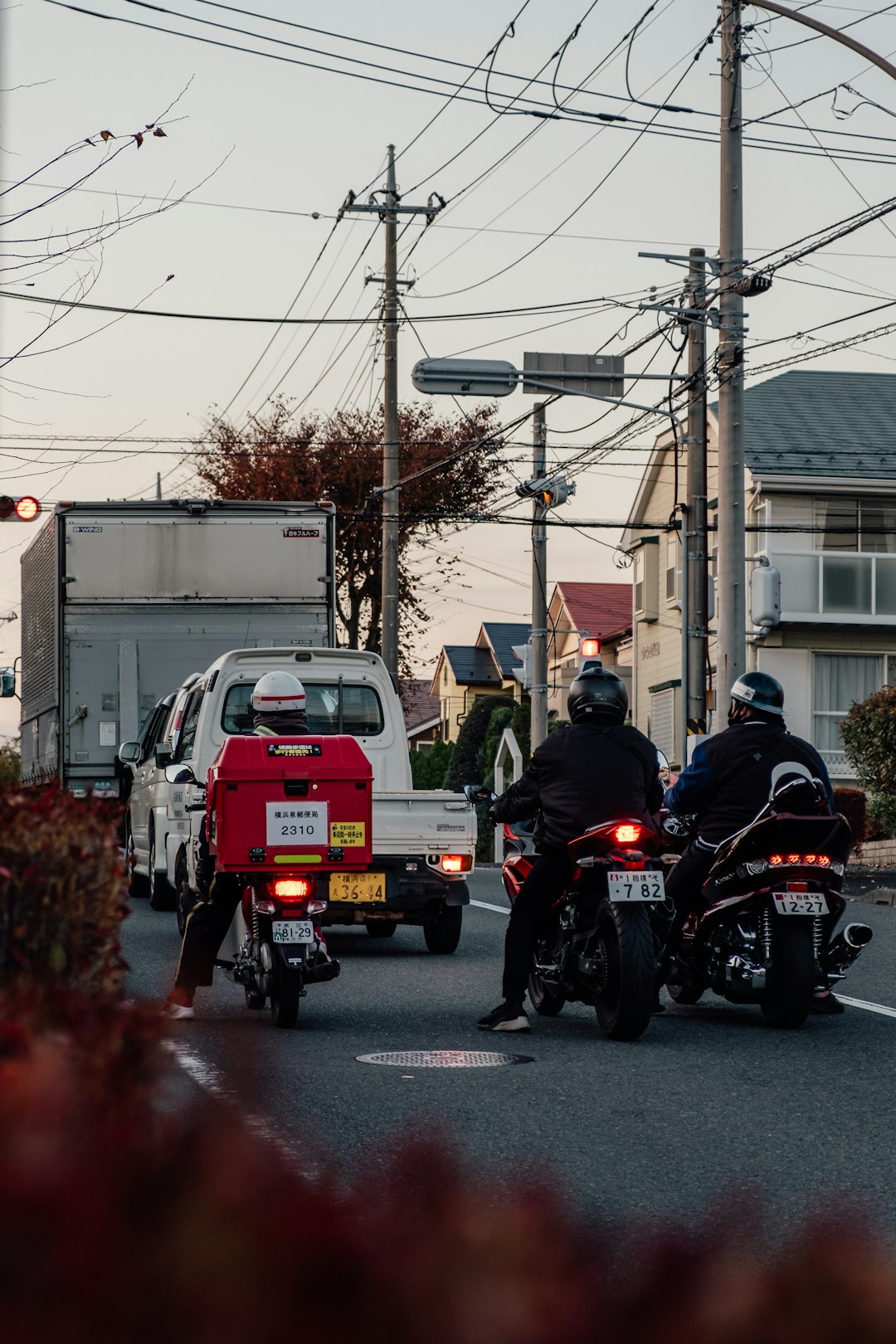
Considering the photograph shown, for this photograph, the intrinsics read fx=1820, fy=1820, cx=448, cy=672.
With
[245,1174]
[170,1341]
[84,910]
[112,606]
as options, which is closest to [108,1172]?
[245,1174]

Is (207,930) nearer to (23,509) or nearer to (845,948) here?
(845,948)

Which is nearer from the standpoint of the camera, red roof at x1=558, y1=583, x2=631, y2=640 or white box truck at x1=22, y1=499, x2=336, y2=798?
white box truck at x1=22, y1=499, x2=336, y2=798

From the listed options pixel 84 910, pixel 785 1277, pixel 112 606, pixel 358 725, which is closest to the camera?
pixel 785 1277

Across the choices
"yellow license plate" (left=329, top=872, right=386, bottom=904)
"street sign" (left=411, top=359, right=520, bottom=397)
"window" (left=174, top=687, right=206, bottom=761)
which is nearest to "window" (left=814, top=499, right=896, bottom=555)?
"street sign" (left=411, top=359, right=520, bottom=397)

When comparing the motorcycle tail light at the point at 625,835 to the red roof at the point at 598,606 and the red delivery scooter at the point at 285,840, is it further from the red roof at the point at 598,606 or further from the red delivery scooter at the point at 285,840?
the red roof at the point at 598,606

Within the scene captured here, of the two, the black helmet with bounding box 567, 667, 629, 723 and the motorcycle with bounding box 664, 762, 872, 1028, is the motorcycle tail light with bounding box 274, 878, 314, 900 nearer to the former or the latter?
the black helmet with bounding box 567, 667, 629, 723

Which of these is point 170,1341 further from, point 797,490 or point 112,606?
point 797,490

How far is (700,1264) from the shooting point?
4.70ft

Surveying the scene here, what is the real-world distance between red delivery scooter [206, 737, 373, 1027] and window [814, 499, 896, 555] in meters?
30.0

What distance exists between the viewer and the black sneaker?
9.39 m

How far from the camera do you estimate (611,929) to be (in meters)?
9.02

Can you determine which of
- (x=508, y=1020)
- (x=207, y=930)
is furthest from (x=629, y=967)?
(x=207, y=930)

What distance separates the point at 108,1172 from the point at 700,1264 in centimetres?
49

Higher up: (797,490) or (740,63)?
(740,63)
